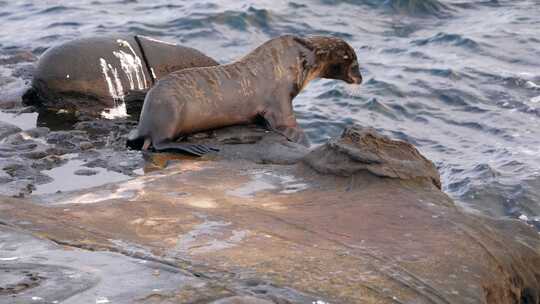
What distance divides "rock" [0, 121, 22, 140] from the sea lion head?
8.40ft

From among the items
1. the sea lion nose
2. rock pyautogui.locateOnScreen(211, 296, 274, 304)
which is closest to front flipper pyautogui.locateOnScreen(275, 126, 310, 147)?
the sea lion nose

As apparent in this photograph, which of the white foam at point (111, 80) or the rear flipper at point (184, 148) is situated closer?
the rear flipper at point (184, 148)

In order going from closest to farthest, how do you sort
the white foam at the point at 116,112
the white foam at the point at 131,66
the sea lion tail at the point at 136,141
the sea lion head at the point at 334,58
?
the sea lion tail at the point at 136,141
the white foam at the point at 116,112
the white foam at the point at 131,66
the sea lion head at the point at 334,58

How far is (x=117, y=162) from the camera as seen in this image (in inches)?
230

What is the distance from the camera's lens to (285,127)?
679 cm

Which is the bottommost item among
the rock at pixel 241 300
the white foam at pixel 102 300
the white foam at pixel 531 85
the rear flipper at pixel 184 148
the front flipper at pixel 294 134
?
the white foam at pixel 531 85

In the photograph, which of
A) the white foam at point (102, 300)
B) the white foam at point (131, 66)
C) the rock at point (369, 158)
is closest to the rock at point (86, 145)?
the white foam at point (131, 66)

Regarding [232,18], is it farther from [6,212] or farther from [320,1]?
[6,212]

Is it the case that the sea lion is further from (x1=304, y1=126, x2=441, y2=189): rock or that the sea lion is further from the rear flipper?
(x1=304, y1=126, x2=441, y2=189): rock

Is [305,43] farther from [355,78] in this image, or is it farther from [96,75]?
[96,75]

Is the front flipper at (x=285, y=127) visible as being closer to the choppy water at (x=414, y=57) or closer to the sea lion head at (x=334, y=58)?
the sea lion head at (x=334, y=58)

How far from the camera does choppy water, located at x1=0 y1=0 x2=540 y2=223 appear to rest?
8133 millimetres

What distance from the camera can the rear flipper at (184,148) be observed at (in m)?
6.01

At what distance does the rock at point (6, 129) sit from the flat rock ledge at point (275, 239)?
5.39 feet
